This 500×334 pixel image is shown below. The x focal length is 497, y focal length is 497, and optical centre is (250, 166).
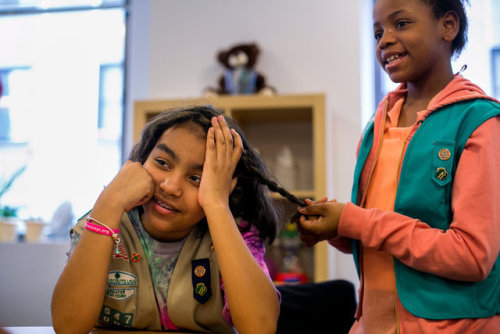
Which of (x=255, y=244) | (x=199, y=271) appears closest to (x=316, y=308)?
(x=255, y=244)

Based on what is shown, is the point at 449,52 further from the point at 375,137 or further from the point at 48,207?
the point at 48,207

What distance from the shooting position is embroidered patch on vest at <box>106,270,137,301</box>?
1.21 meters

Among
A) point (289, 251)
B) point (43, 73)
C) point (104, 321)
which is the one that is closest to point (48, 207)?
point (43, 73)

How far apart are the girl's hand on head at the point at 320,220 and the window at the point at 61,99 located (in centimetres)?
283

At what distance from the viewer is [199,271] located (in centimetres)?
124

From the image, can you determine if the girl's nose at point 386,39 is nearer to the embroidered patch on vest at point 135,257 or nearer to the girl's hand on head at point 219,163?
the girl's hand on head at point 219,163

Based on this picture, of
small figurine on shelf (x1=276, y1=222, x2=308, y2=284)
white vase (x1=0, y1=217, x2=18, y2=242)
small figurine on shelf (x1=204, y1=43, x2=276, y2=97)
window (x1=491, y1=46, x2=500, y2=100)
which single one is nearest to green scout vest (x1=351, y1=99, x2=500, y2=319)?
small figurine on shelf (x1=276, y1=222, x2=308, y2=284)

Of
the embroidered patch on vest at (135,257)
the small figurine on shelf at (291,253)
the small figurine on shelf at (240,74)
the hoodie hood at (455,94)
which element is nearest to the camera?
the hoodie hood at (455,94)

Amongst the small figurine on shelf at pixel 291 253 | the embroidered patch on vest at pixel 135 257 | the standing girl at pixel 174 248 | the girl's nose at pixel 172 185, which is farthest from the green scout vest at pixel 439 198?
the small figurine on shelf at pixel 291 253

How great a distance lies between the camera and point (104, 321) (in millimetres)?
1225

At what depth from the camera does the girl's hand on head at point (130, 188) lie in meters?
1.18

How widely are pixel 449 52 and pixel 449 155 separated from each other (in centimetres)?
31

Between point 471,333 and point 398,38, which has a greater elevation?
point 398,38

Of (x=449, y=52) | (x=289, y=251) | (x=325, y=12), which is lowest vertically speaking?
(x=289, y=251)
